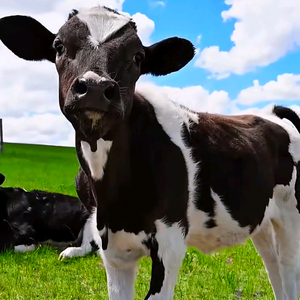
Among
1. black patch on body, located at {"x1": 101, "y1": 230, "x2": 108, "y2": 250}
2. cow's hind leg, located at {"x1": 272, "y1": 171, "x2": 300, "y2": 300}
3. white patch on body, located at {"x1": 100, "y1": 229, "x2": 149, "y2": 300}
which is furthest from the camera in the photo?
cow's hind leg, located at {"x1": 272, "y1": 171, "x2": 300, "y2": 300}

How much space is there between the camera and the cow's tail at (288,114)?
20.8 ft

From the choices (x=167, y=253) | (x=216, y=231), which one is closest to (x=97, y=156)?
(x=167, y=253)

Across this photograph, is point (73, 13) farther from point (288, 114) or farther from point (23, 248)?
point (23, 248)

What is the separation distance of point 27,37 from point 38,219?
18.8 feet

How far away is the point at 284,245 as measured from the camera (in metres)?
5.61

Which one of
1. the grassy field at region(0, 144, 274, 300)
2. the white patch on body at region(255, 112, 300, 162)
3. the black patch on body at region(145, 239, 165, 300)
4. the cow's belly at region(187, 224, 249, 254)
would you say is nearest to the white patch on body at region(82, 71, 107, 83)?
the black patch on body at region(145, 239, 165, 300)

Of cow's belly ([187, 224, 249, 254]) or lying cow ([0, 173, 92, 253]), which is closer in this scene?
cow's belly ([187, 224, 249, 254])

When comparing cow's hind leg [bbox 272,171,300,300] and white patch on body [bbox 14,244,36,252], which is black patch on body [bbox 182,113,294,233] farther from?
white patch on body [bbox 14,244,36,252]

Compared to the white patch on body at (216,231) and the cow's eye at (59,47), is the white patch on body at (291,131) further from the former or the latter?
the cow's eye at (59,47)

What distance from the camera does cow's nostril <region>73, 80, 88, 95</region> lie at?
3.04 meters

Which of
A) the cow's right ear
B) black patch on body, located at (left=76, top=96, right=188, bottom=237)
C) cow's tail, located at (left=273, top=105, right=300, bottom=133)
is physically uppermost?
the cow's right ear

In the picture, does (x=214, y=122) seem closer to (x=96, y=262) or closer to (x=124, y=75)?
(x=124, y=75)

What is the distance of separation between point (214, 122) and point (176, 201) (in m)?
1.18

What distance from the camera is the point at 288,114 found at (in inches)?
250
